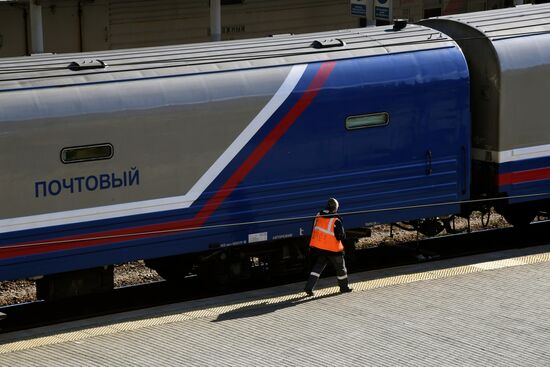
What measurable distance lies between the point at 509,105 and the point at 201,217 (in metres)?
4.65

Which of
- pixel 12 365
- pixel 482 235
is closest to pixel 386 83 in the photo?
pixel 482 235

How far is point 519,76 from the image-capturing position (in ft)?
A: 50.9

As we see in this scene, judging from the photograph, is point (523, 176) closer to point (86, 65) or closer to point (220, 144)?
point (220, 144)

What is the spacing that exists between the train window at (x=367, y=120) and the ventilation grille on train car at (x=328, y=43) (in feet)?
3.31

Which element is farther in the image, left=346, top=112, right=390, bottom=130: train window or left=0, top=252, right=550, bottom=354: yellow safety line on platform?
left=346, top=112, right=390, bottom=130: train window

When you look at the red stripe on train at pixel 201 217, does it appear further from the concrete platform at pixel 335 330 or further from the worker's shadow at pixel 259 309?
the worker's shadow at pixel 259 309

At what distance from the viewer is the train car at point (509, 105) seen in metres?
15.5

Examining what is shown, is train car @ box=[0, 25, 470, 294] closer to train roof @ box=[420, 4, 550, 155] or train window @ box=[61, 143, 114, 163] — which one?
train window @ box=[61, 143, 114, 163]

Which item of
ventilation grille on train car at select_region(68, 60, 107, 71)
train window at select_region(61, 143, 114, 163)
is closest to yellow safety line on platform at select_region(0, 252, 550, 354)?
train window at select_region(61, 143, 114, 163)

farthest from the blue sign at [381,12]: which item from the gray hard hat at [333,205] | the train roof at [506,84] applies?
the gray hard hat at [333,205]

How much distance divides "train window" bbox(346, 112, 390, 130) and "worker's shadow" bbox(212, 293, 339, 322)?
2.26 m

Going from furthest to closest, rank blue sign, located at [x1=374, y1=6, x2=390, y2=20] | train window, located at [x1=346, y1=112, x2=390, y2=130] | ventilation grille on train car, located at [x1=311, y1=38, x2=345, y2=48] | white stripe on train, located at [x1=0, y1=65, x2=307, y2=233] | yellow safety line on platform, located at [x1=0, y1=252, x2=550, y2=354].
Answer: blue sign, located at [x1=374, y1=6, x2=390, y2=20], ventilation grille on train car, located at [x1=311, y1=38, x2=345, y2=48], train window, located at [x1=346, y1=112, x2=390, y2=130], white stripe on train, located at [x1=0, y1=65, x2=307, y2=233], yellow safety line on platform, located at [x1=0, y1=252, x2=550, y2=354]

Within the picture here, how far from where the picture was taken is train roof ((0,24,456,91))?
13.0 meters

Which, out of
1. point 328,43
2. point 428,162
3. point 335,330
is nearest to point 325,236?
point 335,330
